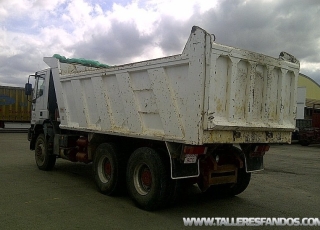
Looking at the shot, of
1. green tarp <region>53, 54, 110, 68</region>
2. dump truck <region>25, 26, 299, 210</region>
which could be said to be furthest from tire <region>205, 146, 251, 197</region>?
green tarp <region>53, 54, 110, 68</region>

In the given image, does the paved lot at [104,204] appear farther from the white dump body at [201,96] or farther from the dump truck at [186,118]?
the white dump body at [201,96]

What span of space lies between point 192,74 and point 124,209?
104 inches

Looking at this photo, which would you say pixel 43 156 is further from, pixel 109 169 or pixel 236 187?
pixel 236 187

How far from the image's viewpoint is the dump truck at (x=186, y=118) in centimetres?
514

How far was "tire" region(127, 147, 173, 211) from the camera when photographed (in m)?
5.62

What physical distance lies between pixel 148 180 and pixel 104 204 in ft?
3.25

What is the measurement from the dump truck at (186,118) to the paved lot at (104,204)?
1.22 ft

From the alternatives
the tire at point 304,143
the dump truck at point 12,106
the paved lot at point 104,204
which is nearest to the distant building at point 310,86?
the tire at point 304,143

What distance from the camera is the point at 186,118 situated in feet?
17.2

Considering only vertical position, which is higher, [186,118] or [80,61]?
[80,61]

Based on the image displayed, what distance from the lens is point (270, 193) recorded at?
7.51m

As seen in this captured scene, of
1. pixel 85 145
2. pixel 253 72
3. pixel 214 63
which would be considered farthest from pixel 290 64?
pixel 85 145

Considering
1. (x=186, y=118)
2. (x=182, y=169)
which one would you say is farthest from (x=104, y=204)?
(x=186, y=118)

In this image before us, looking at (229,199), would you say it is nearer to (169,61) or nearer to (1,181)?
(169,61)
